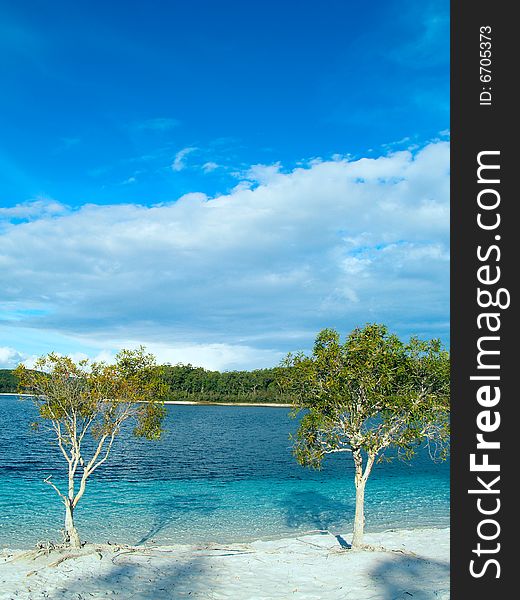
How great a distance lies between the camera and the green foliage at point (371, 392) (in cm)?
2306

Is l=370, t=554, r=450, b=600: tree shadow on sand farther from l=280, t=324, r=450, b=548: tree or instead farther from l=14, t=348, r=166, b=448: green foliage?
l=14, t=348, r=166, b=448: green foliage

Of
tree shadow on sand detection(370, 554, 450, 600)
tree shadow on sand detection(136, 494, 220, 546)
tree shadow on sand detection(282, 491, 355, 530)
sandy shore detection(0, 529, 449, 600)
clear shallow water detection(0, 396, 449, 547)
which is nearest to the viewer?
tree shadow on sand detection(370, 554, 450, 600)

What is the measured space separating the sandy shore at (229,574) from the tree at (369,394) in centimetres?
347

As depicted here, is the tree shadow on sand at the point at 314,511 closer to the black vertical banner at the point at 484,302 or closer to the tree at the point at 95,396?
the tree at the point at 95,396

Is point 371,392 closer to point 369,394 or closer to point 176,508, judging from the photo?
point 369,394

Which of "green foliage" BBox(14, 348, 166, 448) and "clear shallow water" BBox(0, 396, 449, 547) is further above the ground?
"green foliage" BBox(14, 348, 166, 448)

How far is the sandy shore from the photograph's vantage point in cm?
1734

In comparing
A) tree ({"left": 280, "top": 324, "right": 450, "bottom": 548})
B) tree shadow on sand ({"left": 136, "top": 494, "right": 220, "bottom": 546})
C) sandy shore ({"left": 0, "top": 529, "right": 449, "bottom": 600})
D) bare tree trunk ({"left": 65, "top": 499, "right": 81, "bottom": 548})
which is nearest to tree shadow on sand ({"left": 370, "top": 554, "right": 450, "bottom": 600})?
sandy shore ({"left": 0, "top": 529, "right": 449, "bottom": 600})

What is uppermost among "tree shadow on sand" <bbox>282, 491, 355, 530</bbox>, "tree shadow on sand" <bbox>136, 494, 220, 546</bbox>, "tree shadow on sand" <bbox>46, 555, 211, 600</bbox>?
"tree shadow on sand" <bbox>46, 555, 211, 600</bbox>

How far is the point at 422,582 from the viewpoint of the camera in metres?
18.0

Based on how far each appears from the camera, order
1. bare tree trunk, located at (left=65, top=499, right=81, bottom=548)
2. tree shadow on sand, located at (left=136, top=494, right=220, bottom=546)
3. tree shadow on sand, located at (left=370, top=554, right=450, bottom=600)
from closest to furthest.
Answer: tree shadow on sand, located at (left=370, top=554, right=450, bottom=600)
bare tree trunk, located at (left=65, top=499, right=81, bottom=548)
tree shadow on sand, located at (left=136, top=494, right=220, bottom=546)

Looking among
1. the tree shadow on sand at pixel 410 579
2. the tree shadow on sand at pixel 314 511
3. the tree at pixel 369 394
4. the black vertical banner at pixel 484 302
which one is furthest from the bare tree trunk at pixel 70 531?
the black vertical banner at pixel 484 302

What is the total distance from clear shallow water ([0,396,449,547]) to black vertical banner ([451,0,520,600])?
25254mm

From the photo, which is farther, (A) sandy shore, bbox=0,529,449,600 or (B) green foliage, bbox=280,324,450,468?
(B) green foliage, bbox=280,324,450,468
